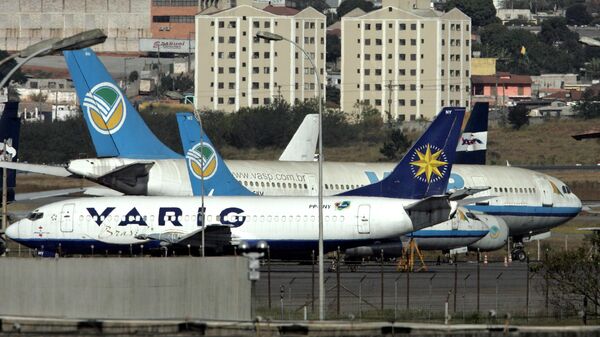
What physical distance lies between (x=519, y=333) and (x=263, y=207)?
26905mm

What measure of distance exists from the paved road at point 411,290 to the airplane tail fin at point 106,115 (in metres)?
9.85

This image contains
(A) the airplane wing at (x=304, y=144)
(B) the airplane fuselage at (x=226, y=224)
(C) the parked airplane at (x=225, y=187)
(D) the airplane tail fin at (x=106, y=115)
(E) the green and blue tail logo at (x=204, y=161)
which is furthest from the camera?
(A) the airplane wing at (x=304, y=144)

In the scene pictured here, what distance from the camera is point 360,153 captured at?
512ft

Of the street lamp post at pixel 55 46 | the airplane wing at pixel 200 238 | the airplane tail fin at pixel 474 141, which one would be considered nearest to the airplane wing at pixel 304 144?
the airplane tail fin at pixel 474 141

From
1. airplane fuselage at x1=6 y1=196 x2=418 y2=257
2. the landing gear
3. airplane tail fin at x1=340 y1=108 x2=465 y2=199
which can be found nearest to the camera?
airplane fuselage at x1=6 y1=196 x2=418 y2=257

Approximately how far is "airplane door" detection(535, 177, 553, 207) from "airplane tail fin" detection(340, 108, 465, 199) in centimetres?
1582

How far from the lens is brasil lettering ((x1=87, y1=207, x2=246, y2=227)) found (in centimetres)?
6506

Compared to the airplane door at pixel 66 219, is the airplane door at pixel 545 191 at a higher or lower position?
higher

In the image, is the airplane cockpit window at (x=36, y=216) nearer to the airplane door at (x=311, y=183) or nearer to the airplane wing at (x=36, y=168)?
the airplane wing at (x=36, y=168)

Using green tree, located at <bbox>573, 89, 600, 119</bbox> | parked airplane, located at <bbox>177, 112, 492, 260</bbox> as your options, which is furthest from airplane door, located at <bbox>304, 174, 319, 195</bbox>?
green tree, located at <bbox>573, 89, 600, 119</bbox>

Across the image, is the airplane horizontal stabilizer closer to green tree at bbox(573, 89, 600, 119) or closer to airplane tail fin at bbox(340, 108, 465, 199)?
airplane tail fin at bbox(340, 108, 465, 199)

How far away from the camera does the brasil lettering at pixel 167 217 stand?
65062 millimetres

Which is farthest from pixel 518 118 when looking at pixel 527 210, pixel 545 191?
pixel 527 210

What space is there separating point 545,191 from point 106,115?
899 inches
